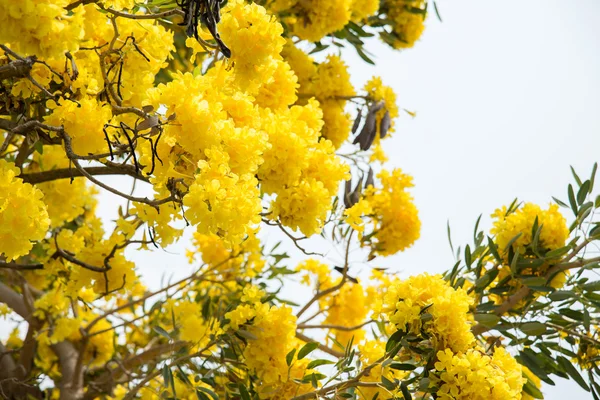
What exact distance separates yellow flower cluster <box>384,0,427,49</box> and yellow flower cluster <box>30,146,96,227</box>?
5.28 ft

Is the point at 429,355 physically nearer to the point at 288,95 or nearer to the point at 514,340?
the point at 514,340

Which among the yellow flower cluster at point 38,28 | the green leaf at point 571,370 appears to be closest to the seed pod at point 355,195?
the green leaf at point 571,370

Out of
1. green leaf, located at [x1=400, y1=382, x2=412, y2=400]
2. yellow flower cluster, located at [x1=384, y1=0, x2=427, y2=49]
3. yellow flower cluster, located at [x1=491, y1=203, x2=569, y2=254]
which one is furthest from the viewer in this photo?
yellow flower cluster, located at [x1=384, y1=0, x2=427, y2=49]

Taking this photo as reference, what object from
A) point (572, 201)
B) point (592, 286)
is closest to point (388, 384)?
point (592, 286)

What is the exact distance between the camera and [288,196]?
5.42 feet

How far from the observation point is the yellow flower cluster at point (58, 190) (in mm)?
2387

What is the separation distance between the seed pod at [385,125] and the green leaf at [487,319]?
906 millimetres

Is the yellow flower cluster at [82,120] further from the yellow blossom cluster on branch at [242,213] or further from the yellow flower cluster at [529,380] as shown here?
the yellow flower cluster at [529,380]

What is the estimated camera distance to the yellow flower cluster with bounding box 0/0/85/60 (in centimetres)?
102

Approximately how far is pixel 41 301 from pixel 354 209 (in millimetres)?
1284

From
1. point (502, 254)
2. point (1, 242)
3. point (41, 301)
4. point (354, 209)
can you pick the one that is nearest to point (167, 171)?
point (1, 242)

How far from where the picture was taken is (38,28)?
1058 mm

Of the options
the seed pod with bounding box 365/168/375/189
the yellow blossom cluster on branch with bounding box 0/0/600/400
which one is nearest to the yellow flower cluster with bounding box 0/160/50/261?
the yellow blossom cluster on branch with bounding box 0/0/600/400

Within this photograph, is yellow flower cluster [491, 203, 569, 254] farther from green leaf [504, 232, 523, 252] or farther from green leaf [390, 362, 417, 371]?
green leaf [390, 362, 417, 371]
